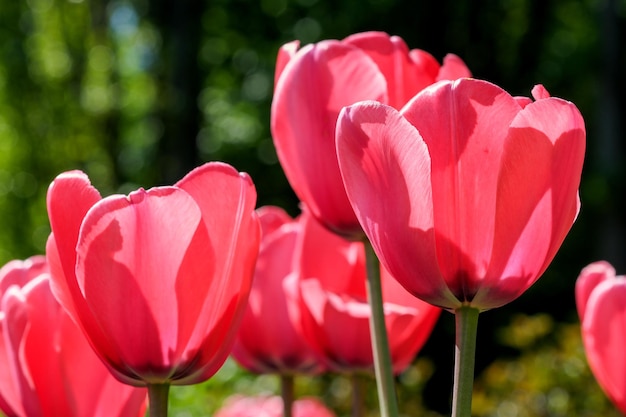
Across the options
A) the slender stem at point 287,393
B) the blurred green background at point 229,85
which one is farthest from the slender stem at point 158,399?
the blurred green background at point 229,85

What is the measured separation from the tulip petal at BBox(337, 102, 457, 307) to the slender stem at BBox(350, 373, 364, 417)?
0.32 metres

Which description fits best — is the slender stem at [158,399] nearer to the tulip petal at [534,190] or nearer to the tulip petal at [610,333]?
the tulip petal at [534,190]

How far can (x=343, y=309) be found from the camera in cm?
97

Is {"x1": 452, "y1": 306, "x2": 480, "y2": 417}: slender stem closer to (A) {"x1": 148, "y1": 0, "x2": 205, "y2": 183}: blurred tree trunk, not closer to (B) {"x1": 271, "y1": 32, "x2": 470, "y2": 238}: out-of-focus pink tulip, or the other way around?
(B) {"x1": 271, "y1": 32, "x2": 470, "y2": 238}: out-of-focus pink tulip

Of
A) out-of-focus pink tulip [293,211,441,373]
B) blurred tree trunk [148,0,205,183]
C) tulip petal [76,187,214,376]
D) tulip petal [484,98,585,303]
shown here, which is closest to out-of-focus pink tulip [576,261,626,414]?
out-of-focus pink tulip [293,211,441,373]

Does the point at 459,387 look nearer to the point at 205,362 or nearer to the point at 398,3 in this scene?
the point at 205,362

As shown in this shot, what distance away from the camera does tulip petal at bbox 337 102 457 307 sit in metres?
0.64

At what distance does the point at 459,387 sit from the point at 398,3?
35.1 feet

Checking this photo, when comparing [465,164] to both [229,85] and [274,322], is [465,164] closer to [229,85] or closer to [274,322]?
[274,322]

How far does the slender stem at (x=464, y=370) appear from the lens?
612 millimetres

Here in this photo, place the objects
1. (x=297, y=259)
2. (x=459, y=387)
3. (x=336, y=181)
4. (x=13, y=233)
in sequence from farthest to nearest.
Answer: (x=13, y=233) < (x=297, y=259) < (x=336, y=181) < (x=459, y=387)

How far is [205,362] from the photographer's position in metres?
0.70

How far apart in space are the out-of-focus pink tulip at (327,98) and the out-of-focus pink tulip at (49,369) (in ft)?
0.64

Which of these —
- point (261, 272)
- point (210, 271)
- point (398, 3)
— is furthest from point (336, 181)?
point (398, 3)
